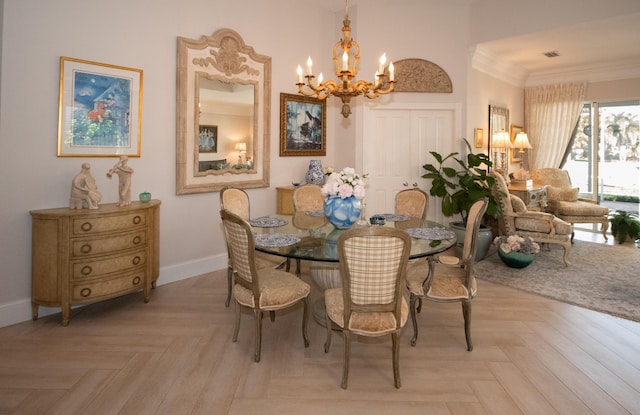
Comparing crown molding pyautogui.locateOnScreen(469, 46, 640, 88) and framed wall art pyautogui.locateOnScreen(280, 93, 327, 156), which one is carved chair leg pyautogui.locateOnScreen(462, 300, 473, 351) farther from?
crown molding pyautogui.locateOnScreen(469, 46, 640, 88)

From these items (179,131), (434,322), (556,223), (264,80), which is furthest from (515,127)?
(179,131)

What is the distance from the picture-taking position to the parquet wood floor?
2.31m

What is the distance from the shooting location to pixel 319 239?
3016mm

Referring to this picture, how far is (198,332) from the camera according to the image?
3242 millimetres

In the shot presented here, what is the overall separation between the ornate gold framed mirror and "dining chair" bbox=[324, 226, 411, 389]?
2.80 m

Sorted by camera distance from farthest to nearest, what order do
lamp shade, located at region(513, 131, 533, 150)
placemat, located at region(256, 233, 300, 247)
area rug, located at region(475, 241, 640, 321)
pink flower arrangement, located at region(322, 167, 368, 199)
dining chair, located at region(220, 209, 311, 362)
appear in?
1. lamp shade, located at region(513, 131, 533, 150)
2. area rug, located at region(475, 241, 640, 321)
3. pink flower arrangement, located at region(322, 167, 368, 199)
4. placemat, located at region(256, 233, 300, 247)
5. dining chair, located at region(220, 209, 311, 362)

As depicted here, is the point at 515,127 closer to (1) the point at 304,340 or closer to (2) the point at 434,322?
(2) the point at 434,322

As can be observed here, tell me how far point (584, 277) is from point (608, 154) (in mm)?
4044

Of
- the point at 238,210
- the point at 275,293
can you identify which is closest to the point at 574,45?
the point at 238,210

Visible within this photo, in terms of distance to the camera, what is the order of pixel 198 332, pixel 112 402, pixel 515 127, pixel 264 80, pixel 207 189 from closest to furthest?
pixel 112 402, pixel 198 332, pixel 207 189, pixel 264 80, pixel 515 127

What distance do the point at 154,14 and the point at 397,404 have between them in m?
4.22

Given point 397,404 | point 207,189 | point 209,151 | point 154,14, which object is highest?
point 154,14

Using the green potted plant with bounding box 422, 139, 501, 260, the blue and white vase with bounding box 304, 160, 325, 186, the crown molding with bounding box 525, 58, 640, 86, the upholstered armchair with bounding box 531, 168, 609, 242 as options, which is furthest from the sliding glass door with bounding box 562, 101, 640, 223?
the blue and white vase with bounding box 304, 160, 325, 186

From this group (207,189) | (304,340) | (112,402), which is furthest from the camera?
(207,189)
